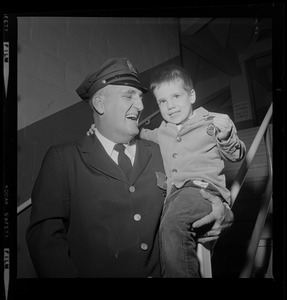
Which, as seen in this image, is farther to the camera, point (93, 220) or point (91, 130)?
point (91, 130)

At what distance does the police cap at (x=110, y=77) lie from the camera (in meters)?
Result: 2.21

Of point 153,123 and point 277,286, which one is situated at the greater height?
point 153,123

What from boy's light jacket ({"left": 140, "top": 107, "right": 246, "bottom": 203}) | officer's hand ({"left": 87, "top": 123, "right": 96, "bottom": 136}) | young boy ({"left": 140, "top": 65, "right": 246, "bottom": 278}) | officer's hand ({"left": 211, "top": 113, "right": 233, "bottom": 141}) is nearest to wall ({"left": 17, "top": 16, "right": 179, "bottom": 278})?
officer's hand ({"left": 87, "top": 123, "right": 96, "bottom": 136})

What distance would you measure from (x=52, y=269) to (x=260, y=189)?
4.09 feet

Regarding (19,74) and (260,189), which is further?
(260,189)

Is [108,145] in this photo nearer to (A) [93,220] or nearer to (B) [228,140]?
(A) [93,220]

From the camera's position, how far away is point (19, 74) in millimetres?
2178

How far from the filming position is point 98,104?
2219 millimetres

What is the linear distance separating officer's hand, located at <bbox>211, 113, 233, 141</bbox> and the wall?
0.36 m

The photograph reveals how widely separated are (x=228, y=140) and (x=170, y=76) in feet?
1.55

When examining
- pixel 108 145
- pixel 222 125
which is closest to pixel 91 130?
pixel 108 145

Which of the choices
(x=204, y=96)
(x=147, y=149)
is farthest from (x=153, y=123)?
(x=204, y=96)

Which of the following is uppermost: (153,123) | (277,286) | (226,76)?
(226,76)
